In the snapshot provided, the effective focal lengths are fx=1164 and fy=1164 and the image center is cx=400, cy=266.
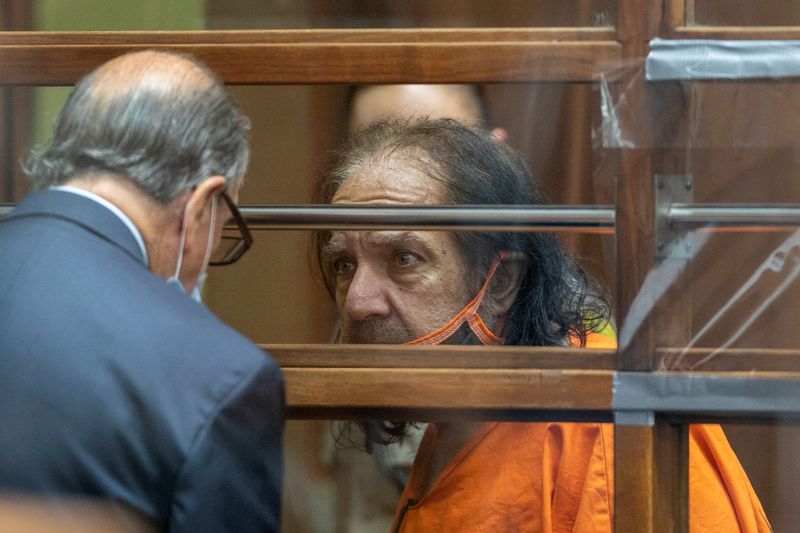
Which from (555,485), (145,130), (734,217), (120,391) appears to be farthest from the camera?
(555,485)

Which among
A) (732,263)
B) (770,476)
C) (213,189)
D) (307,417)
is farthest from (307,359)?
(770,476)

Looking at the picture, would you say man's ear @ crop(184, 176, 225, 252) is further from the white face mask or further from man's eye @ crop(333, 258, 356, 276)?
man's eye @ crop(333, 258, 356, 276)

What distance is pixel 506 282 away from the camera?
2.11 m

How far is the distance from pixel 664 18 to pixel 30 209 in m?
0.90

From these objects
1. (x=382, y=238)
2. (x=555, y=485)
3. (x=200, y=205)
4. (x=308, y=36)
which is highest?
(x=308, y=36)

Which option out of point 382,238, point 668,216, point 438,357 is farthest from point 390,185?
point 668,216

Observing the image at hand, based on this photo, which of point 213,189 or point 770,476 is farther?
point 770,476

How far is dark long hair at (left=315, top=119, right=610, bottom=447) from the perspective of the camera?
201 cm

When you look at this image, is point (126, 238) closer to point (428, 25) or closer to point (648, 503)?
point (428, 25)

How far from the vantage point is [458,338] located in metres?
2.02

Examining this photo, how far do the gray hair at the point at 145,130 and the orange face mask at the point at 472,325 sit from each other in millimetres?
648

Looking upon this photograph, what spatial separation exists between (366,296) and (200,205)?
626 mm

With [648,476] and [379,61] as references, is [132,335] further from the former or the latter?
[648,476]

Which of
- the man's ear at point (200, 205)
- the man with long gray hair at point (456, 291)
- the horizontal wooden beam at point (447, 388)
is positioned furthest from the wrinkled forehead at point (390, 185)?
the man's ear at point (200, 205)
